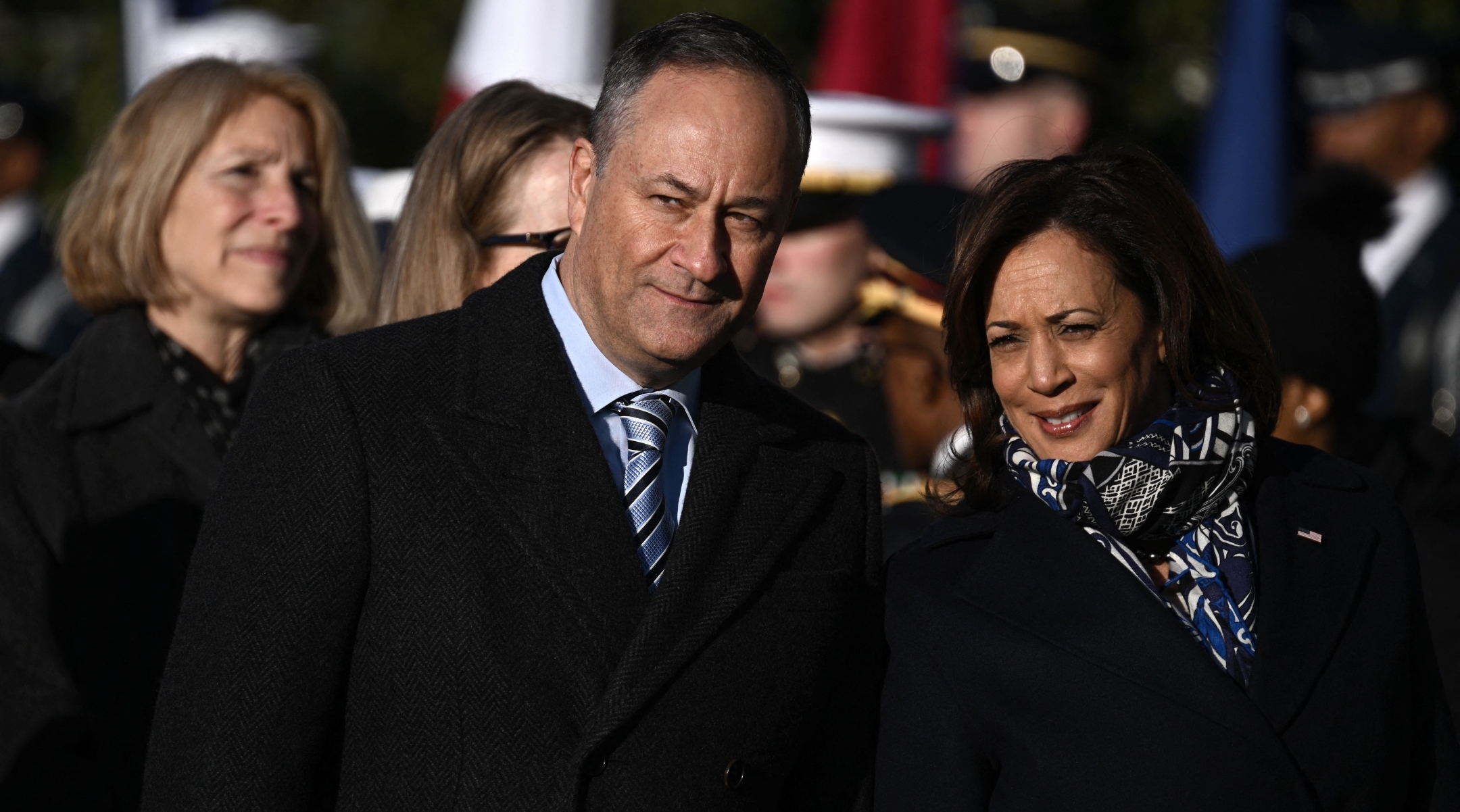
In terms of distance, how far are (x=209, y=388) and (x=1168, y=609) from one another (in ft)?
7.17

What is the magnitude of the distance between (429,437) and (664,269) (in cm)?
45

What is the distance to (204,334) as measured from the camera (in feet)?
13.0

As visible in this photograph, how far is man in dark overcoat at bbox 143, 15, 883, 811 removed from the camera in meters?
2.43

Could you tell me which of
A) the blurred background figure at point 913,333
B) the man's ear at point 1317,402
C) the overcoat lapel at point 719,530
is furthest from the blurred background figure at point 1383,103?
the overcoat lapel at point 719,530

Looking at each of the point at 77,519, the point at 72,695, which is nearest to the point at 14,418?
the point at 77,519

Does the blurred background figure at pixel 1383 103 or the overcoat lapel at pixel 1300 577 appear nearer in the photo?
the overcoat lapel at pixel 1300 577

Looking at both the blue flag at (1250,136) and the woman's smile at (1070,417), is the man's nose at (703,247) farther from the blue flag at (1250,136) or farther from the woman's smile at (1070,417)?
the blue flag at (1250,136)

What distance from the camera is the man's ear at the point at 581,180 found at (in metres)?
2.75

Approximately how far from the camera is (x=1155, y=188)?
3264 mm

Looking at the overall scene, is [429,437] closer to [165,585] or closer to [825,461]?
[825,461]

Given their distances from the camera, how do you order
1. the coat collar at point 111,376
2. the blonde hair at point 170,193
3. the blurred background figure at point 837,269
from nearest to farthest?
the coat collar at point 111,376 → the blonde hair at point 170,193 → the blurred background figure at point 837,269

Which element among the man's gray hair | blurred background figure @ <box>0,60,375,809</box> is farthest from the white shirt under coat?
the man's gray hair

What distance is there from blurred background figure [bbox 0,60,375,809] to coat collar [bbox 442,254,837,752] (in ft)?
3.70

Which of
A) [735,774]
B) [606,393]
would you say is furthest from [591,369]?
[735,774]
